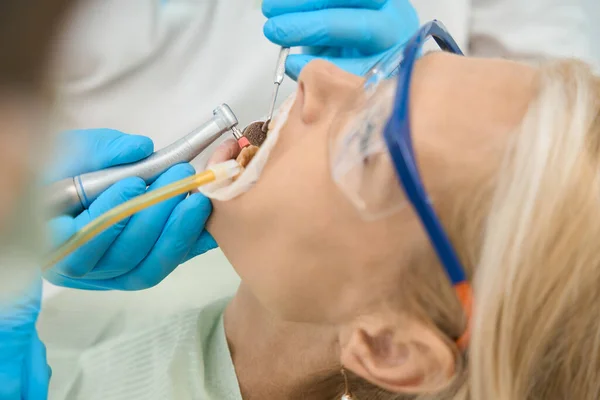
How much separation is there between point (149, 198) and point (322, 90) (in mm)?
286

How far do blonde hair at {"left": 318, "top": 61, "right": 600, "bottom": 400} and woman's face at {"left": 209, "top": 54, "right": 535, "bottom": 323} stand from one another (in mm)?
29

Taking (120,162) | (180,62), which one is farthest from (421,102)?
(180,62)

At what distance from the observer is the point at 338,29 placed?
3.52ft

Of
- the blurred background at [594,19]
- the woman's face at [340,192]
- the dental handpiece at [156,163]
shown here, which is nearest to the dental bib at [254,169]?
the woman's face at [340,192]

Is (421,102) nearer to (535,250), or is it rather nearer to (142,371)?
(535,250)

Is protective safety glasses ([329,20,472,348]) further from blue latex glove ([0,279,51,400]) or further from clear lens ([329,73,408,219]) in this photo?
blue latex glove ([0,279,51,400])

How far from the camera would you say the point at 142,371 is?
1.06 metres

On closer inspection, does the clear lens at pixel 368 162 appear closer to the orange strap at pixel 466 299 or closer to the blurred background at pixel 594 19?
the orange strap at pixel 466 299

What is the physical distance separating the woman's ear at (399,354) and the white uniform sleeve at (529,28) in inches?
35.8

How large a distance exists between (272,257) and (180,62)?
79cm

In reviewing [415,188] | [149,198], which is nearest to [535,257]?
[415,188]

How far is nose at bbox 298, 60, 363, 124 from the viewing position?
0.79 metres

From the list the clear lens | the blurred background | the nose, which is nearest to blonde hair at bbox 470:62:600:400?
the clear lens

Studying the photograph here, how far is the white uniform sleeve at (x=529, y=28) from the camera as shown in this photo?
1426 mm
